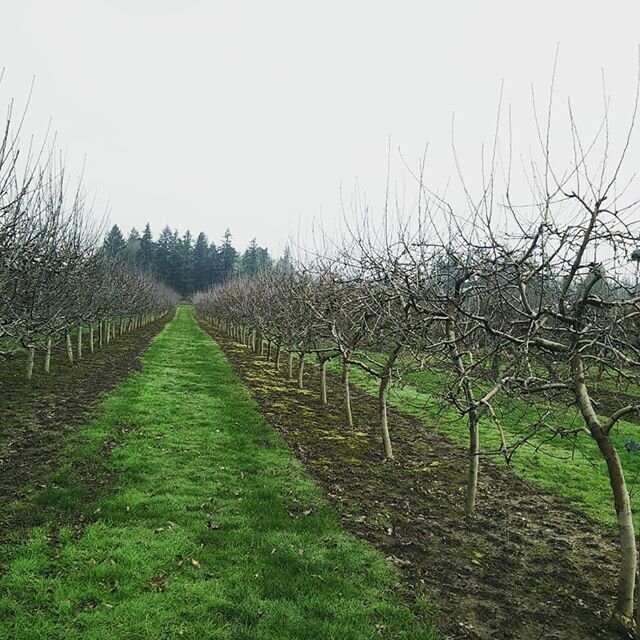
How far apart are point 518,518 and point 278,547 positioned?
374 centimetres

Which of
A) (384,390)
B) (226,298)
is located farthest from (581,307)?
(226,298)

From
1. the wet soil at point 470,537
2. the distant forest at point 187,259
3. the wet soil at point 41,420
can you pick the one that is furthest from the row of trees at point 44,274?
the distant forest at point 187,259

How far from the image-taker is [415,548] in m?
5.97

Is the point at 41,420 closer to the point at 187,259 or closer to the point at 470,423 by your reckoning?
the point at 470,423

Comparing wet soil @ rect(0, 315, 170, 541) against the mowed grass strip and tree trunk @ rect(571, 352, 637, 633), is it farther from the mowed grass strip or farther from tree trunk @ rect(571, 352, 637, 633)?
tree trunk @ rect(571, 352, 637, 633)

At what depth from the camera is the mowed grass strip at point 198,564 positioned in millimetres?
4270

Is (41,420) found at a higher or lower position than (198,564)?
higher

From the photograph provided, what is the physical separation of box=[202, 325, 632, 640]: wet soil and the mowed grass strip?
393 millimetres

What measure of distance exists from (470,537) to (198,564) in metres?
3.48

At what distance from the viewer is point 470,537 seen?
6379 millimetres

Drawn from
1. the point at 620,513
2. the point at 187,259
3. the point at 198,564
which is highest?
the point at 187,259

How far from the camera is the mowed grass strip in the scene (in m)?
4.27

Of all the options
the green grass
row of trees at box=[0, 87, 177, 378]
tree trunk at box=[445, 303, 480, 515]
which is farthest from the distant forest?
tree trunk at box=[445, 303, 480, 515]

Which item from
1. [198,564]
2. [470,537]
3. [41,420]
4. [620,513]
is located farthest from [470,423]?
[41,420]
